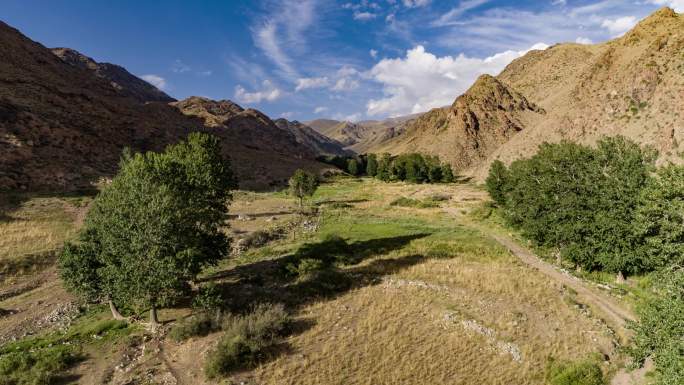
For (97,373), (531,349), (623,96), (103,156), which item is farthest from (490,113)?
(97,373)

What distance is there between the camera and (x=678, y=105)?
65750 mm

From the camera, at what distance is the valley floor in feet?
61.9

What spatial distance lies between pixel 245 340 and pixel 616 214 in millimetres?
30427

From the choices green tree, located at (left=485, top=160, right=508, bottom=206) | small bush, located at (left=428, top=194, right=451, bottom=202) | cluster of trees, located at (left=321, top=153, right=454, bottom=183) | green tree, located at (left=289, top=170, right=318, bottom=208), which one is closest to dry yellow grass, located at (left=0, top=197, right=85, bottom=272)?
green tree, located at (left=289, top=170, right=318, bottom=208)

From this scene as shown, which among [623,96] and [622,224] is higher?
[623,96]

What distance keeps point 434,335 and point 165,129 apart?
132m

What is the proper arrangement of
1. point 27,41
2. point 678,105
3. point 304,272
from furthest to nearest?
point 27,41 < point 678,105 < point 304,272

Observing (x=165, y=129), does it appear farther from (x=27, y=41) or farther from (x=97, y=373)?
(x=97, y=373)

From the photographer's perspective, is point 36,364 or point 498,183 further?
point 498,183

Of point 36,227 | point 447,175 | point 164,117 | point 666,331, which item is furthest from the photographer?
point 164,117

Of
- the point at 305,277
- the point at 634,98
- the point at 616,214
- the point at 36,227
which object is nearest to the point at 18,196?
the point at 36,227

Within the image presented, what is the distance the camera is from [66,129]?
285 ft

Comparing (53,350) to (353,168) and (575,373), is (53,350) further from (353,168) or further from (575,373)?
(353,168)

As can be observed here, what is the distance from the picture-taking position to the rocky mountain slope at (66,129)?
228 feet
